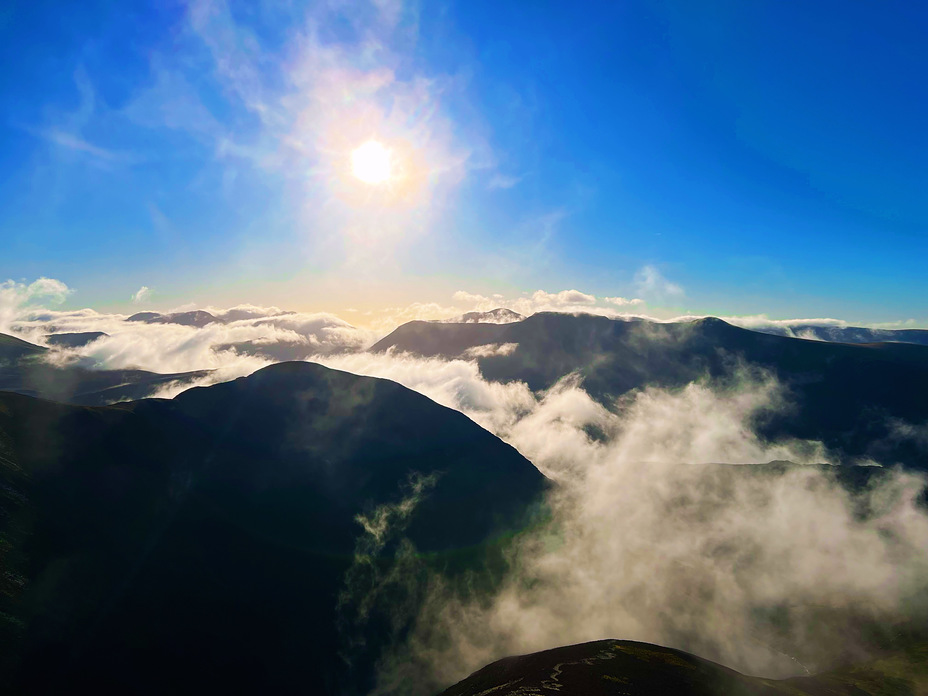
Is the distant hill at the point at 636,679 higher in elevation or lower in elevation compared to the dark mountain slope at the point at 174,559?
lower

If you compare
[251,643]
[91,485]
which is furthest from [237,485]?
[251,643]

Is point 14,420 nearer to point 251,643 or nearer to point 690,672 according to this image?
point 251,643

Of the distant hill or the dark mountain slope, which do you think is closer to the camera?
the dark mountain slope

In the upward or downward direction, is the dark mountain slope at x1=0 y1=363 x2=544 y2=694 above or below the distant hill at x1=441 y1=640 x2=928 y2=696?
above

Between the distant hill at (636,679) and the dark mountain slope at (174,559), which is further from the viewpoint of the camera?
the distant hill at (636,679)
